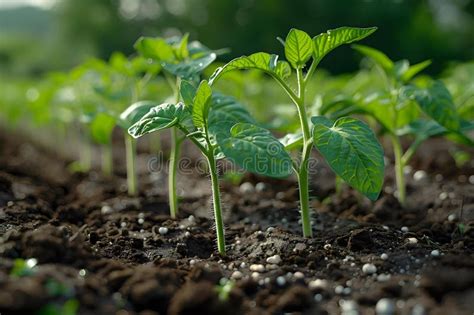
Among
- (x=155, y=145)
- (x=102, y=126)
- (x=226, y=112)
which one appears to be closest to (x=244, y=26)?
(x=155, y=145)

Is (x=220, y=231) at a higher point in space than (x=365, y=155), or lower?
lower

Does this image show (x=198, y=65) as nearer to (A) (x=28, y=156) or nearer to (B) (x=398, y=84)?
(B) (x=398, y=84)

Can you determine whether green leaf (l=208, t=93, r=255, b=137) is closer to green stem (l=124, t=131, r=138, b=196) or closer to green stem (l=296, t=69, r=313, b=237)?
green stem (l=296, t=69, r=313, b=237)

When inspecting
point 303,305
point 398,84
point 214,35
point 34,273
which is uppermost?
point 214,35

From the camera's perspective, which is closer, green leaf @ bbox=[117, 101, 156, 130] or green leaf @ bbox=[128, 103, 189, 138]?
green leaf @ bbox=[128, 103, 189, 138]

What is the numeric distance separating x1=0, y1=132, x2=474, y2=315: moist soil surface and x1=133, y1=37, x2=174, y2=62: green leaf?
97 centimetres

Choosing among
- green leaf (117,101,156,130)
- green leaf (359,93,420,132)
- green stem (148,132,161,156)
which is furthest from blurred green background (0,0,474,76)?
green leaf (117,101,156,130)

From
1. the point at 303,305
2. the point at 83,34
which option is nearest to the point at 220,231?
the point at 303,305

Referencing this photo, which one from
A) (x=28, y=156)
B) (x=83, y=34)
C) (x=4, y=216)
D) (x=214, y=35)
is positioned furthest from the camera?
(x=83, y=34)

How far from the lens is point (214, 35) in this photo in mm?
22469

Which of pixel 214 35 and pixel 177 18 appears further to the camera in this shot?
pixel 177 18

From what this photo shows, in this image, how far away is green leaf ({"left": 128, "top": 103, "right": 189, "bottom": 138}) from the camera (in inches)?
87.3

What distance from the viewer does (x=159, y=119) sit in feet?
7.42

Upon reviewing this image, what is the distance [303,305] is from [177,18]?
2401 centimetres
